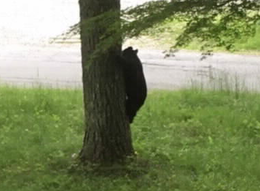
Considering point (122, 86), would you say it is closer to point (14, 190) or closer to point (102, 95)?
point (102, 95)

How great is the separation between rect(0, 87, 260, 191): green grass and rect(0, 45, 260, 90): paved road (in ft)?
4.69

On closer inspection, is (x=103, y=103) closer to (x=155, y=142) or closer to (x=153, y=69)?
(x=155, y=142)

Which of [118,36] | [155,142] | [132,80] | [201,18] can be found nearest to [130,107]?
[132,80]

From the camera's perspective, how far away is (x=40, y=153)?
6465 mm

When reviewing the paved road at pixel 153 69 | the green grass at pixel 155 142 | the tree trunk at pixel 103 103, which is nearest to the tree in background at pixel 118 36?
the tree trunk at pixel 103 103

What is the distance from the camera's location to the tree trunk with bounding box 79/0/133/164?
5.74 m

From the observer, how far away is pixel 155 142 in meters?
6.87

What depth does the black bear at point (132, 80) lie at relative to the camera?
5.91 meters

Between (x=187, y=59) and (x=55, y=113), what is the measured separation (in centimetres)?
531

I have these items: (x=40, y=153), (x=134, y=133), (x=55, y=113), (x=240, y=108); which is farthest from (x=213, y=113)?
(x=40, y=153)

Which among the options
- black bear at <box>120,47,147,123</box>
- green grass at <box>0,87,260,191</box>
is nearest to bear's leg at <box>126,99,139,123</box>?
black bear at <box>120,47,147,123</box>

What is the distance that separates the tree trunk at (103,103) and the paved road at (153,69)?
3804mm

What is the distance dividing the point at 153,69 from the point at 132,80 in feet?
20.2

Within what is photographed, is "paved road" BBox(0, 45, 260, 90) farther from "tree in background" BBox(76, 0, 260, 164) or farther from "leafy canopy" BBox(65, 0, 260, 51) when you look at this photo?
"leafy canopy" BBox(65, 0, 260, 51)
